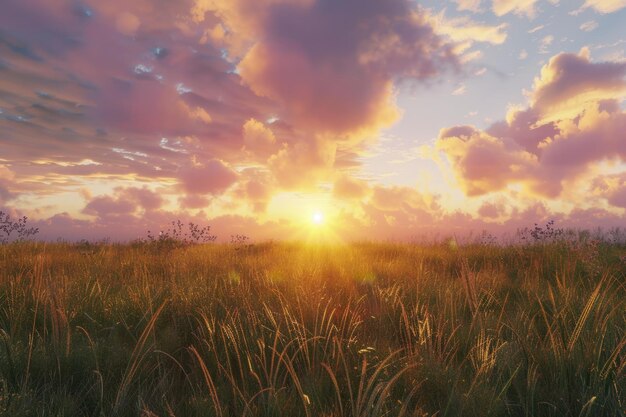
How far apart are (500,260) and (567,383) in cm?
574

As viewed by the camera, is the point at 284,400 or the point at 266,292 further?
the point at 266,292

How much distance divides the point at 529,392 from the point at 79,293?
3.69 metres

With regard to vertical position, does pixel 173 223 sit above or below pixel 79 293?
above

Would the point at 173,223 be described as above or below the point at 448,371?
above

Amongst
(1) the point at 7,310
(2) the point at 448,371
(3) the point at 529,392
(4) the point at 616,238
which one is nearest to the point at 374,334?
(2) the point at 448,371

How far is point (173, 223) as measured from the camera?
11.7 m

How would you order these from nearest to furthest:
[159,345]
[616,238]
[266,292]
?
1. [159,345]
2. [266,292]
3. [616,238]

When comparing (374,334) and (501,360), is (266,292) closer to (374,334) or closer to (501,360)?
(374,334)

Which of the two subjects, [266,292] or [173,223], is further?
[173,223]

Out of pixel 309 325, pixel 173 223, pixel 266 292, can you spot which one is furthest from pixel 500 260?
pixel 173 223

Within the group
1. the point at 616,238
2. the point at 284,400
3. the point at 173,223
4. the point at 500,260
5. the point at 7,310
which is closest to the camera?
the point at 284,400

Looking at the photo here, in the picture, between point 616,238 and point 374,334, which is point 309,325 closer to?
point 374,334

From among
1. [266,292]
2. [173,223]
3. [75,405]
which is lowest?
[75,405]

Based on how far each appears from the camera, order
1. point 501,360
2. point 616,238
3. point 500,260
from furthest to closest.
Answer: point 616,238
point 500,260
point 501,360
